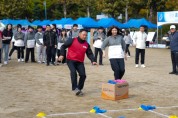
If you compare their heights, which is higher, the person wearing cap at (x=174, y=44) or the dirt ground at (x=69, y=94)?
the person wearing cap at (x=174, y=44)

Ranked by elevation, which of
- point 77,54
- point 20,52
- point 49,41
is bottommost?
point 20,52

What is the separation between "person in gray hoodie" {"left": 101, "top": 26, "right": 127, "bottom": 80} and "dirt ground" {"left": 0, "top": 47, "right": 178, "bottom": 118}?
68cm

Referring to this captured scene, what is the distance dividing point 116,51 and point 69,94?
1.83 m

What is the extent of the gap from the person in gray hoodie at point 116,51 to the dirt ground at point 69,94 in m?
0.68

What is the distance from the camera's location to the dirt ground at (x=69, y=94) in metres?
7.53

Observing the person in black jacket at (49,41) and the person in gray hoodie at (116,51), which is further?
the person in black jacket at (49,41)

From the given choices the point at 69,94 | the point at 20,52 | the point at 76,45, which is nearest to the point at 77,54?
the point at 76,45

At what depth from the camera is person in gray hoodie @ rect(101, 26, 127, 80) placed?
10.0 m

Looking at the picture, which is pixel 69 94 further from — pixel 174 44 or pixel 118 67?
pixel 174 44

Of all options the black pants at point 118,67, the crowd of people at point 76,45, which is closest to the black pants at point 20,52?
the crowd of people at point 76,45

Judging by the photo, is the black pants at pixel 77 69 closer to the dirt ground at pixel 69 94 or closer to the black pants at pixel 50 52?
the dirt ground at pixel 69 94

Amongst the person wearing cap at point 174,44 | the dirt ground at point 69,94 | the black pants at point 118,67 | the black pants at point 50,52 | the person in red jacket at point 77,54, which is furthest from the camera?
the black pants at point 50,52

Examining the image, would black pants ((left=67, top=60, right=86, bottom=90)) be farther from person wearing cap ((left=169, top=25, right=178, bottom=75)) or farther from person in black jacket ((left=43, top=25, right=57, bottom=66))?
person in black jacket ((left=43, top=25, right=57, bottom=66))

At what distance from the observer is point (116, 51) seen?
10109 millimetres
